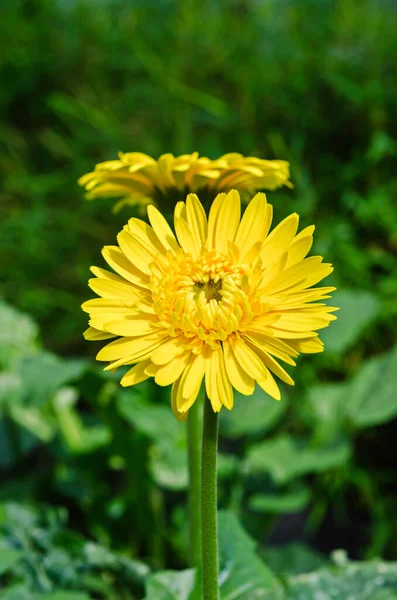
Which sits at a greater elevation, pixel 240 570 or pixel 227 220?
pixel 227 220

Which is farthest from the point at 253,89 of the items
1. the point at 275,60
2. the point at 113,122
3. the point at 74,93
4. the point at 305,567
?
the point at 305,567

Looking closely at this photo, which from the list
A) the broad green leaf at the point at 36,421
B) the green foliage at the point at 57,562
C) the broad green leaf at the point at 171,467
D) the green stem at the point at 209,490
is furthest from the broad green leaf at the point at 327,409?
the green stem at the point at 209,490

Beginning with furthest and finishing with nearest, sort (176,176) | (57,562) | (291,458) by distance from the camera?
(291,458), (57,562), (176,176)

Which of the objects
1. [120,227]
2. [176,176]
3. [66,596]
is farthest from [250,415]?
[120,227]

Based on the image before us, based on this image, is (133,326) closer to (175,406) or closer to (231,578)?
(175,406)

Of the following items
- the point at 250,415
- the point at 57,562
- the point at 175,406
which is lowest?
the point at 57,562

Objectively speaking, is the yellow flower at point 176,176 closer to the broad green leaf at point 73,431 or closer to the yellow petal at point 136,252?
the yellow petal at point 136,252

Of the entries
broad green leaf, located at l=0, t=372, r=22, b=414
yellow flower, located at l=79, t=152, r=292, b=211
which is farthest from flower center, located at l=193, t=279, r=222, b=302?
broad green leaf, located at l=0, t=372, r=22, b=414
